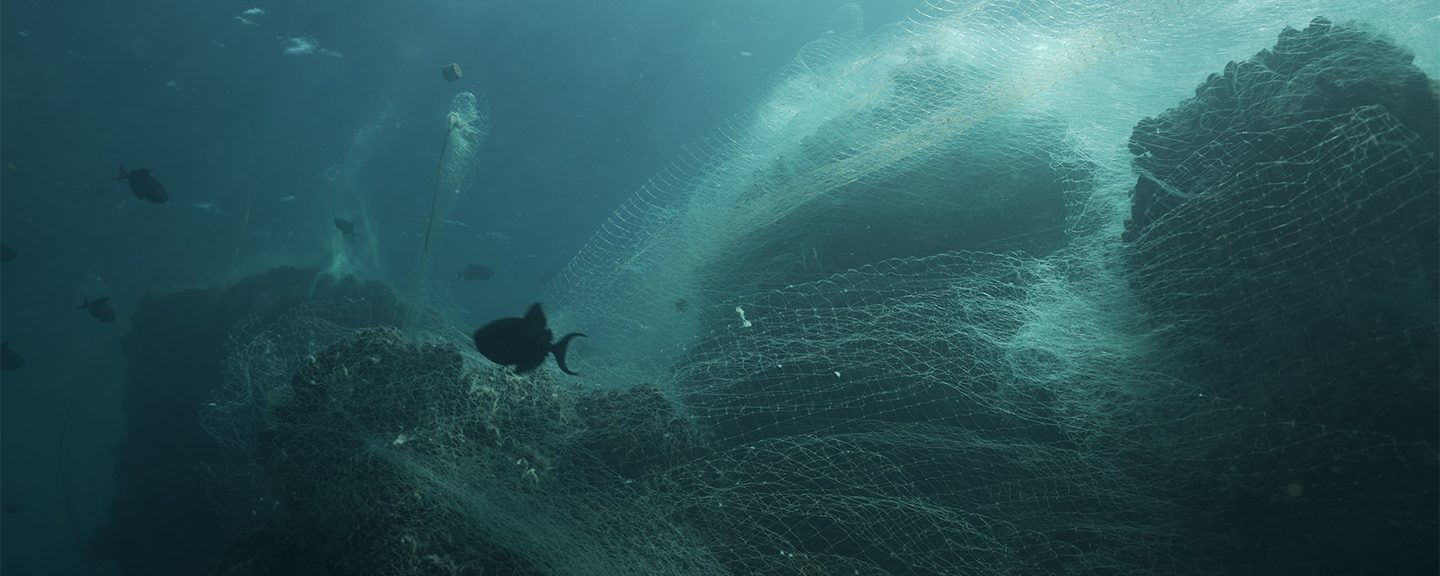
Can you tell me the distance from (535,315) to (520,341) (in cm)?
22

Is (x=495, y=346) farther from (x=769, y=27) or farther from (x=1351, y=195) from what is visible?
(x=769, y=27)

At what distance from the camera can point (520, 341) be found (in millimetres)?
4719

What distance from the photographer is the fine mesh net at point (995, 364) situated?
433cm

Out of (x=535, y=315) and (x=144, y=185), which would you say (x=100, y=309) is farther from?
(x=535, y=315)

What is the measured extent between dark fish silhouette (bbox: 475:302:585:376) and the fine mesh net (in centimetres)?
139

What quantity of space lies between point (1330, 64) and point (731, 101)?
11.1 m

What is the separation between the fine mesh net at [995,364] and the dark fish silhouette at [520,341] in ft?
4.56

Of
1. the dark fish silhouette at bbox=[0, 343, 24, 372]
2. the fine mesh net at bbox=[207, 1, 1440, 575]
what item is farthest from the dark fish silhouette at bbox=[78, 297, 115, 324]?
the fine mesh net at bbox=[207, 1, 1440, 575]

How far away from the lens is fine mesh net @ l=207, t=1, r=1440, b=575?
433 cm

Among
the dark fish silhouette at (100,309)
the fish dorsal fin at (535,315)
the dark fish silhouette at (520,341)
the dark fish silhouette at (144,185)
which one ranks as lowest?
the dark fish silhouette at (100,309)

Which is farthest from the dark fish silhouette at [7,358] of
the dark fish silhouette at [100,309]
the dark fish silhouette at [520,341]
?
the dark fish silhouette at [520,341]

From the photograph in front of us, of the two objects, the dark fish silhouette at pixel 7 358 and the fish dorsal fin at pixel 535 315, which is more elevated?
the fish dorsal fin at pixel 535 315

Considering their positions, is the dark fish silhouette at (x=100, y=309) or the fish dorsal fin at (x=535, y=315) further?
the dark fish silhouette at (x=100, y=309)

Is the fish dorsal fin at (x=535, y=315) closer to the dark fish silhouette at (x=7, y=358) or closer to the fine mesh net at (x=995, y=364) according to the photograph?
the fine mesh net at (x=995, y=364)
